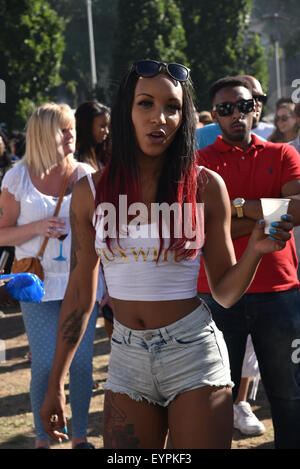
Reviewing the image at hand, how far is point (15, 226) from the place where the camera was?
434 centimetres

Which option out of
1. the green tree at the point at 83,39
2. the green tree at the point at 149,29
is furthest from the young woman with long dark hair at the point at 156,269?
the green tree at the point at 83,39

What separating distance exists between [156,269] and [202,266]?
1113 millimetres

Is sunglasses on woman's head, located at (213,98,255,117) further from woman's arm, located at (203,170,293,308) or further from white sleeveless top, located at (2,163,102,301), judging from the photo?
woman's arm, located at (203,170,293,308)

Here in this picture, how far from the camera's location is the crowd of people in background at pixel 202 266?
2856 mm

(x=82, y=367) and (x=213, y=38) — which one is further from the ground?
(x=213, y=38)

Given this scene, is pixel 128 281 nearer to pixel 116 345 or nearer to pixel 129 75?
pixel 116 345

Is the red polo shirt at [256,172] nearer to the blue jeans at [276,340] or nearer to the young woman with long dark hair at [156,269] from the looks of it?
the blue jeans at [276,340]

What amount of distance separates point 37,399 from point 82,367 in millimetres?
331

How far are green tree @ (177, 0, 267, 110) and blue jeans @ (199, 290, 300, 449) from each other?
2848cm

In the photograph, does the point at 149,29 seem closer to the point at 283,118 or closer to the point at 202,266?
the point at 283,118

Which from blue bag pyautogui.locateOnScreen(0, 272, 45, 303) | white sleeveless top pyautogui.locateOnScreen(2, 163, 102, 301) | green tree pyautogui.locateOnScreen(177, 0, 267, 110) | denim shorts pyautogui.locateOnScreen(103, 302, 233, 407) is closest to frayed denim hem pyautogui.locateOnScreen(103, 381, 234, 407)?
denim shorts pyautogui.locateOnScreen(103, 302, 233, 407)

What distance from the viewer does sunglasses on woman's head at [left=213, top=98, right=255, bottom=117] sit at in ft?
12.7

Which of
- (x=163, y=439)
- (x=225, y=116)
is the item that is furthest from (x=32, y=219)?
(x=163, y=439)

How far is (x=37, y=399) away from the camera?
4199mm
